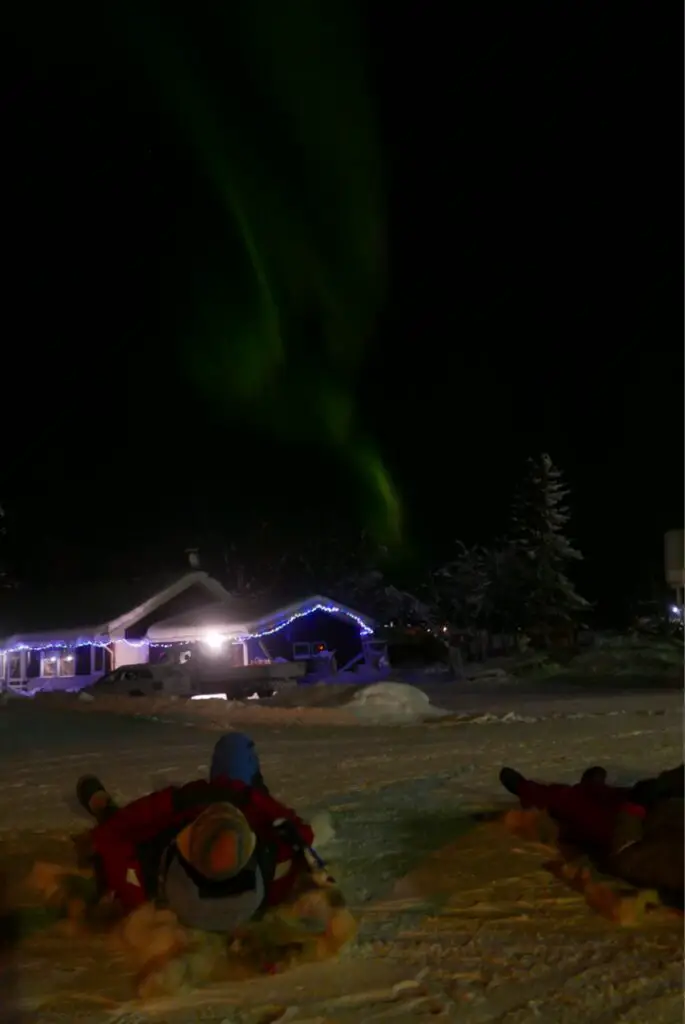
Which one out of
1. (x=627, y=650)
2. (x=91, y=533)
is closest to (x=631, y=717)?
(x=627, y=650)

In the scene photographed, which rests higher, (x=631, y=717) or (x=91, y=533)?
(x=91, y=533)

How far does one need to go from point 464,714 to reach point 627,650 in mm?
20173

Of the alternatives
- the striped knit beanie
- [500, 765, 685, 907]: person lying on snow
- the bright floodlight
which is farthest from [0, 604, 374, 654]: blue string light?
the striped knit beanie

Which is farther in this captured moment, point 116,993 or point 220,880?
point 220,880

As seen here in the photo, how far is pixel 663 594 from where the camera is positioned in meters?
54.8

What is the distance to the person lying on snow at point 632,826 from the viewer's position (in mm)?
5625

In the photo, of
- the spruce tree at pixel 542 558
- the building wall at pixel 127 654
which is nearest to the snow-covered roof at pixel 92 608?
the building wall at pixel 127 654

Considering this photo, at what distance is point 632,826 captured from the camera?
234 inches

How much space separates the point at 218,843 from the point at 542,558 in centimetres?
3879

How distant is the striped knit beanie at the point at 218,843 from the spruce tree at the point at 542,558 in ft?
126

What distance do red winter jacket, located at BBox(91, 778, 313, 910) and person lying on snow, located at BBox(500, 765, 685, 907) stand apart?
68.1 inches

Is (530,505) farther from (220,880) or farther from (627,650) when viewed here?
(220,880)

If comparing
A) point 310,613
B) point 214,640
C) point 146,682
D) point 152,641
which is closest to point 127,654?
point 152,641

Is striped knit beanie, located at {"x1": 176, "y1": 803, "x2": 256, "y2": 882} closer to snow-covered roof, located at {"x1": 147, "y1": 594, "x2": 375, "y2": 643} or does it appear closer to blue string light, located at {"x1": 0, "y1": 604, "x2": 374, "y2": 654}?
snow-covered roof, located at {"x1": 147, "y1": 594, "x2": 375, "y2": 643}
